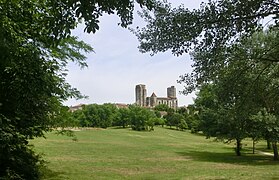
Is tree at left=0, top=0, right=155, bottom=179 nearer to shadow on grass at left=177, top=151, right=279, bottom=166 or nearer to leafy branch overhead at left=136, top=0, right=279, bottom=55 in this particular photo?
leafy branch overhead at left=136, top=0, right=279, bottom=55

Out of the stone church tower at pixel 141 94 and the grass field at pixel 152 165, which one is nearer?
the grass field at pixel 152 165

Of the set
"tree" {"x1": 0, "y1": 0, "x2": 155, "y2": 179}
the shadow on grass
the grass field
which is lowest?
the shadow on grass

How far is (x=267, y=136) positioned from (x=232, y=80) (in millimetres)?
18464

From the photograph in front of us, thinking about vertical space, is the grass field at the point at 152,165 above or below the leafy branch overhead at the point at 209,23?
below

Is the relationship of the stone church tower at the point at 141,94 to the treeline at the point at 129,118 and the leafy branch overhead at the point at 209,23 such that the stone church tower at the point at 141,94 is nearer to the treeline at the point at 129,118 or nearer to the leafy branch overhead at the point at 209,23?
the treeline at the point at 129,118

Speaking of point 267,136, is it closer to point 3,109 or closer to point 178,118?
point 3,109

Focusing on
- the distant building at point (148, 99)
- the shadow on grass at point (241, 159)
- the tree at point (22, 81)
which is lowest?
the shadow on grass at point (241, 159)

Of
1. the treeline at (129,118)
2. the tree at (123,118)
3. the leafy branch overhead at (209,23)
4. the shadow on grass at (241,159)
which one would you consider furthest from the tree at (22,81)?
the tree at (123,118)

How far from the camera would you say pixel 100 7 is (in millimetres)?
3682

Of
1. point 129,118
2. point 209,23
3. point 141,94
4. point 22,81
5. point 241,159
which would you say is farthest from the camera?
point 141,94

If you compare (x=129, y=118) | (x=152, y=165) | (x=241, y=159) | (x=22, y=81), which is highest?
(x=129, y=118)

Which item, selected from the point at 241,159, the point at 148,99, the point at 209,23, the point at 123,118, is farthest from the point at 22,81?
the point at 148,99

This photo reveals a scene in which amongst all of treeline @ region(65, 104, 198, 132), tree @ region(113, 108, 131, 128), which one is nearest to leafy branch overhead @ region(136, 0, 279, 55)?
treeline @ region(65, 104, 198, 132)

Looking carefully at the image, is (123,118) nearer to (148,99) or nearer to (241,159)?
(241,159)
